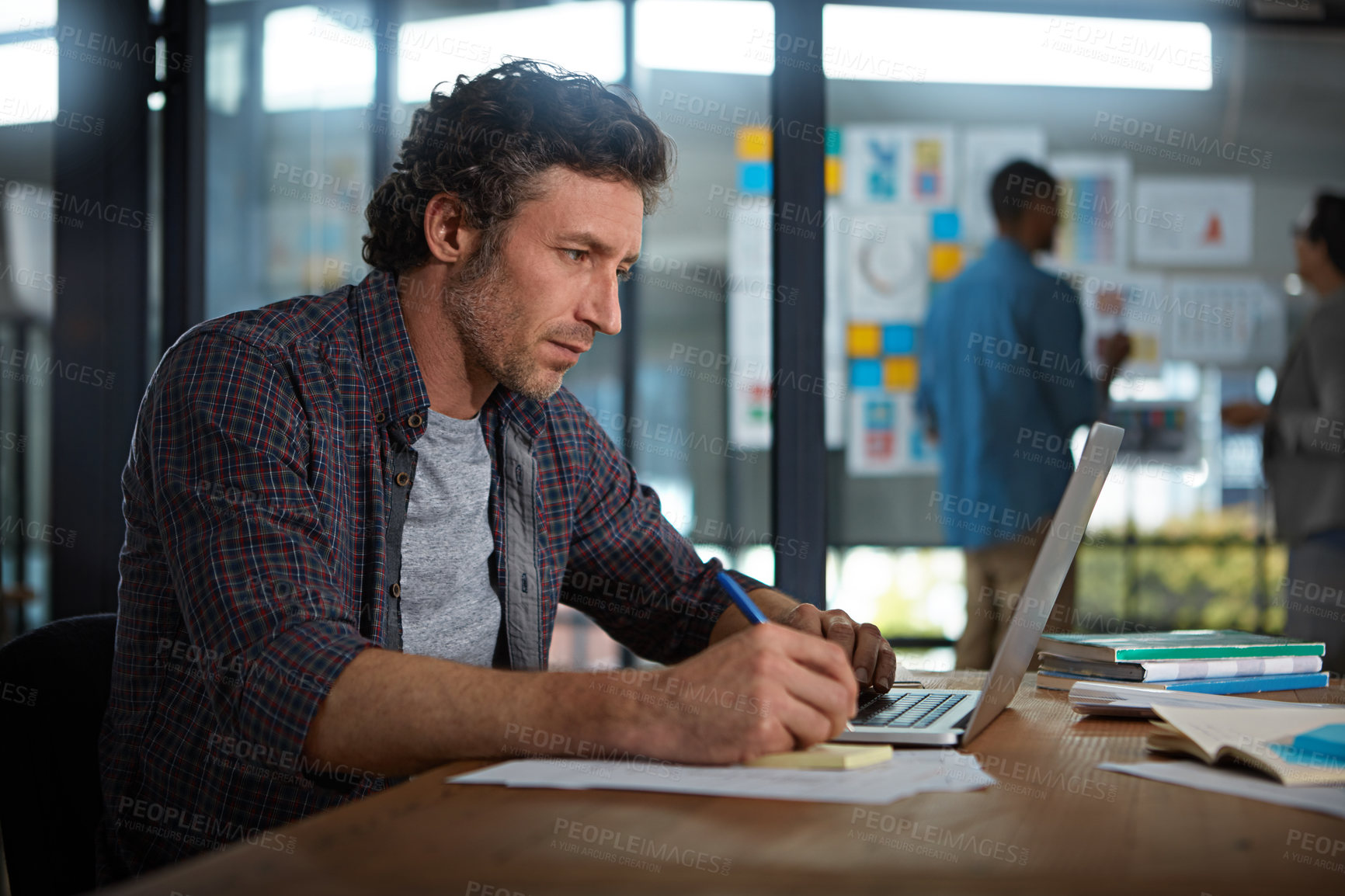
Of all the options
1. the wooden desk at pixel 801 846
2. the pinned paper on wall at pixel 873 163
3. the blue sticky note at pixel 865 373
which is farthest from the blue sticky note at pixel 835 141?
the wooden desk at pixel 801 846

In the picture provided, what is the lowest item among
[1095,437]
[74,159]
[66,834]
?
[66,834]

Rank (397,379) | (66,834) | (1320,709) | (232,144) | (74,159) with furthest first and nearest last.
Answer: (232,144) < (74,159) < (397,379) < (66,834) < (1320,709)

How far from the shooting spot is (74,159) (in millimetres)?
2473

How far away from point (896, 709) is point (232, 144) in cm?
291

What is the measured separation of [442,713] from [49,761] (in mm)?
560

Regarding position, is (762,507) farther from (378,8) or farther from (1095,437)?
(1095,437)

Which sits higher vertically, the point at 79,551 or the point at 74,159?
the point at 74,159

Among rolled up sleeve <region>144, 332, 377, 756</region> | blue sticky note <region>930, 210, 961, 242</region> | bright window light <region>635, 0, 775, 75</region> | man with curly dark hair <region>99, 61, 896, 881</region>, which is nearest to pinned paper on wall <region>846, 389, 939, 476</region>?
blue sticky note <region>930, 210, 961, 242</region>

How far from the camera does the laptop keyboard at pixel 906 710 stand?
1054 mm

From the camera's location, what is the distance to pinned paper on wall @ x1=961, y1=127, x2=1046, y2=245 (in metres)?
3.35

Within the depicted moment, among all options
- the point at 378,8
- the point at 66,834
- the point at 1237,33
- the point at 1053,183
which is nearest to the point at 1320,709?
the point at 66,834

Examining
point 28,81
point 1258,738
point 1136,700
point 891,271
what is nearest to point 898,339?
point 891,271

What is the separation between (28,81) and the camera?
248 cm

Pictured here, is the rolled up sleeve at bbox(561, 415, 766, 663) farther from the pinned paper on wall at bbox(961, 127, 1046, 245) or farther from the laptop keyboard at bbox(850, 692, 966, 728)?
the pinned paper on wall at bbox(961, 127, 1046, 245)
